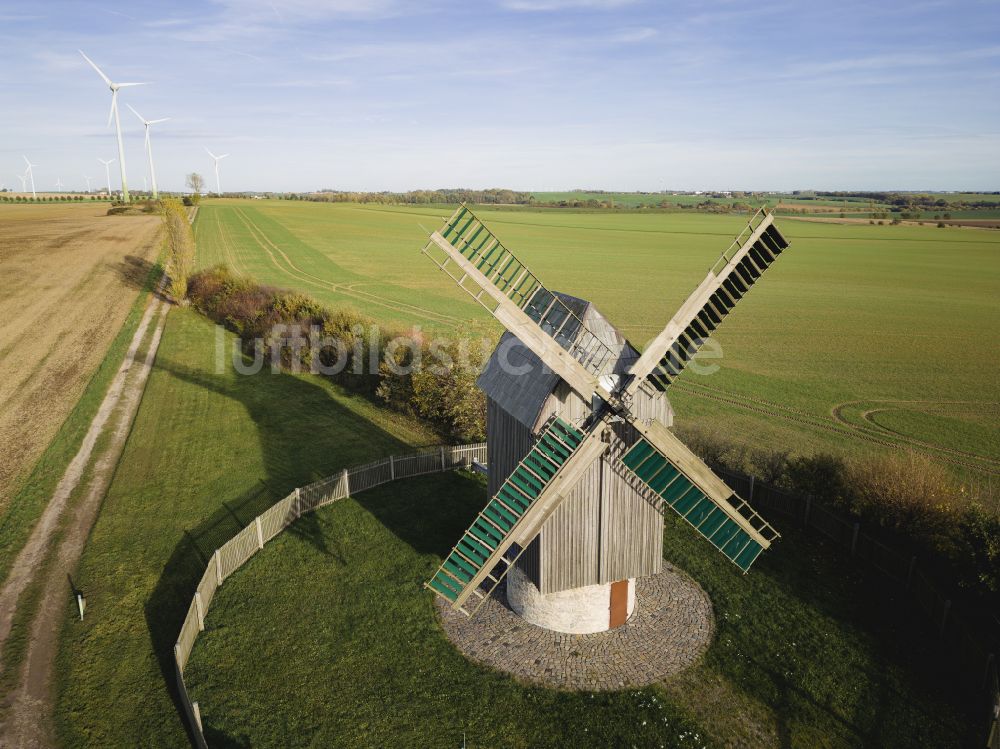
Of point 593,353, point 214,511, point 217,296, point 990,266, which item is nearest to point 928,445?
point 593,353

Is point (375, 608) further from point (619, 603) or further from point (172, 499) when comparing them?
point (172, 499)

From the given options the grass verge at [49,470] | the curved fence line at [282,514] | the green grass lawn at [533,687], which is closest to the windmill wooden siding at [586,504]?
the green grass lawn at [533,687]

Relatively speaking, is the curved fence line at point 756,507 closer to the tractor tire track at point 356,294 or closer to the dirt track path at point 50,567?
the dirt track path at point 50,567

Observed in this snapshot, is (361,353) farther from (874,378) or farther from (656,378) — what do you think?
(874,378)

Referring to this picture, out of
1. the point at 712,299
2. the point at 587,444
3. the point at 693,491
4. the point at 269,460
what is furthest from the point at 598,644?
the point at 269,460

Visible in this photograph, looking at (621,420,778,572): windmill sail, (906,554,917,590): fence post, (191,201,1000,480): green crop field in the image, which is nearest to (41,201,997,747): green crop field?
(191,201,1000,480): green crop field
